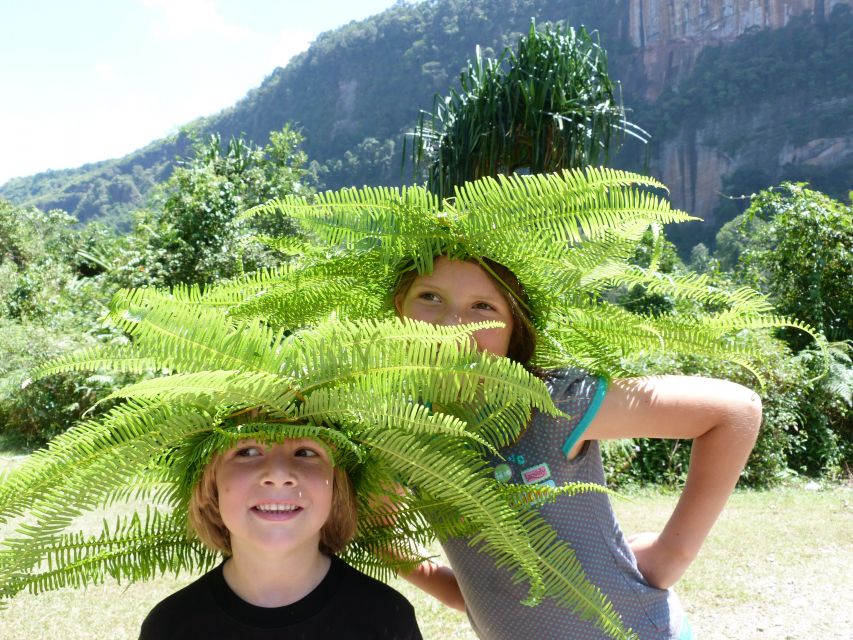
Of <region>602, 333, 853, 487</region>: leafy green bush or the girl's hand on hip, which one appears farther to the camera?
<region>602, 333, 853, 487</region>: leafy green bush

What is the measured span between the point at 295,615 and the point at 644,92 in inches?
3131

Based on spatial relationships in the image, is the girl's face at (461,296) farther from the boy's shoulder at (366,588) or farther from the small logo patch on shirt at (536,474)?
the boy's shoulder at (366,588)

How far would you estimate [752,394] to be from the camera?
144 centimetres

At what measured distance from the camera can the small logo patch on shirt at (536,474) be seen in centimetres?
Result: 137

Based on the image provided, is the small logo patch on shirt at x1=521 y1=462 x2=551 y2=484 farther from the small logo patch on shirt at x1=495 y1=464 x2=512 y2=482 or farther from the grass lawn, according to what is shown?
the grass lawn

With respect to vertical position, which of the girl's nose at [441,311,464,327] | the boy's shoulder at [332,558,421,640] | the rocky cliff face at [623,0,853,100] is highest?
the rocky cliff face at [623,0,853,100]

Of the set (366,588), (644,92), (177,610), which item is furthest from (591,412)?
(644,92)

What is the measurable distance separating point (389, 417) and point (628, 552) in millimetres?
753

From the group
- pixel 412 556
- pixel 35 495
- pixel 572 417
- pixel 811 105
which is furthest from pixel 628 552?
pixel 811 105

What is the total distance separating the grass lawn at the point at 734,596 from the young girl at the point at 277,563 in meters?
2.96

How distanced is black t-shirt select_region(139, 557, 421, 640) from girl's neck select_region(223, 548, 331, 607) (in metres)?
0.02

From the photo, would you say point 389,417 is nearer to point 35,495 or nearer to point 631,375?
point 35,495

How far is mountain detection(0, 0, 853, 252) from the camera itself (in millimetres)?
59219

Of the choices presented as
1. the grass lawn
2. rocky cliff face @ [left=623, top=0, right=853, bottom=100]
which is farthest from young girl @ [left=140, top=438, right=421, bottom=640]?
rocky cliff face @ [left=623, top=0, right=853, bottom=100]
